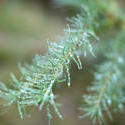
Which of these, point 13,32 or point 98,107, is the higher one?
point 13,32

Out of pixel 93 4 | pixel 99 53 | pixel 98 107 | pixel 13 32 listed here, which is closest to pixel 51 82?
pixel 98 107

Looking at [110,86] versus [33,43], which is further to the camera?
[33,43]

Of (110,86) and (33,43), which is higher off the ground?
(33,43)

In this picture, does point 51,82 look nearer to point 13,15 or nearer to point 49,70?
point 49,70

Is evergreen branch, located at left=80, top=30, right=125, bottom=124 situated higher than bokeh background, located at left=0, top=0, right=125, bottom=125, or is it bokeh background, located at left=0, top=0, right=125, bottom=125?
bokeh background, located at left=0, top=0, right=125, bottom=125

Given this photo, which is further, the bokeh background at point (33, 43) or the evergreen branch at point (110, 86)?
the bokeh background at point (33, 43)

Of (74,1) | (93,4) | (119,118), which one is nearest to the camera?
(93,4)

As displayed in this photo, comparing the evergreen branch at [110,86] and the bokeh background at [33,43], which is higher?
the bokeh background at [33,43]

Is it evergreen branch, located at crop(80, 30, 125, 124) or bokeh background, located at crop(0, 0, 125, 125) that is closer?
evergreen branch, located at crop(80, 30, 125, 124)
